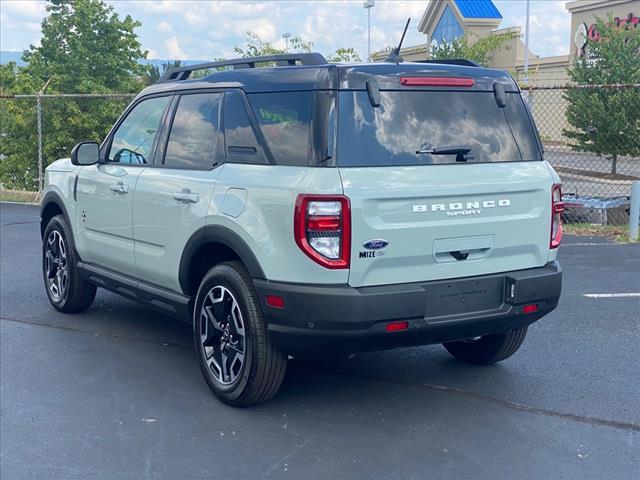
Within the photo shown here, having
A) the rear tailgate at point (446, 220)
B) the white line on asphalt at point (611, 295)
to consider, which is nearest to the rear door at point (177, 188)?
the rear tailgate at point (446, 220)

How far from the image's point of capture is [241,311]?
4.50 metres

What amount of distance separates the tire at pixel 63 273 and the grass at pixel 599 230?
23.6 feet

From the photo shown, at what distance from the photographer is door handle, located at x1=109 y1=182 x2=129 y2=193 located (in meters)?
5.67

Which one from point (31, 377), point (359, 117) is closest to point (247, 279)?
point (359, 117)

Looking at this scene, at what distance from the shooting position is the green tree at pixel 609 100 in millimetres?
21062

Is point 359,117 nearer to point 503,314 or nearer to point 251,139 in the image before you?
point 251,139

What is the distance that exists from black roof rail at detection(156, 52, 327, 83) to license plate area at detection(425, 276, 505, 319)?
144cm

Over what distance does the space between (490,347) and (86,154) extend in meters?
3.36

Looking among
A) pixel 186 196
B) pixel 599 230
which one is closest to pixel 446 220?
pixel 186 196

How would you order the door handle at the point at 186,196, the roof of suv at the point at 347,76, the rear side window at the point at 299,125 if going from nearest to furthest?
the rear side window at the point at 299,125 < the roof of suv at the point at 347,76 < the door handle at the point at 186,196

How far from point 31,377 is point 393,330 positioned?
8.58ft

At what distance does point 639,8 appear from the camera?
37062 millimetres

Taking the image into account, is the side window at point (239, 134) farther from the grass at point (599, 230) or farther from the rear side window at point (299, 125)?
the grass at point (599, 230)

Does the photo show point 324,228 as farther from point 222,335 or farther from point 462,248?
point 222,335
